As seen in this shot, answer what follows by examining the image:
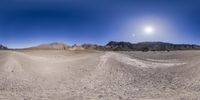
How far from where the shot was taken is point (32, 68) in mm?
25328

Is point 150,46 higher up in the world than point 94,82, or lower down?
higher up

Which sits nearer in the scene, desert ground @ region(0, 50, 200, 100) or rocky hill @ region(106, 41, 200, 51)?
desert ground @ region(0, 50, 200, 100)

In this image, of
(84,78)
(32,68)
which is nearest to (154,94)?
(84,78)

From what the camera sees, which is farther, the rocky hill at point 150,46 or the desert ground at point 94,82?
the rocky hill at point 150,46

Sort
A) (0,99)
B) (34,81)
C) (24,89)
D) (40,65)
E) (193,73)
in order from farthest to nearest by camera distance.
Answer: (40,65) → (193,73) → (34,81) → (24,89) → (0,99)

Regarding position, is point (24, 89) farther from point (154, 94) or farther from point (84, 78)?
point (154, 94)

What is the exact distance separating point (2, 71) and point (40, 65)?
15.4ft

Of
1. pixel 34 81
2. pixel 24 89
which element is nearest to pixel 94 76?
pixel 34 81

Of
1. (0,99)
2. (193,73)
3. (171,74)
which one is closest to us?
(0,99)

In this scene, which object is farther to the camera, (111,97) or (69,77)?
(69,77)

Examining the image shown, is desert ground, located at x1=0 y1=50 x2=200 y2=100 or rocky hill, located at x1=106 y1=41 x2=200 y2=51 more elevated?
rocky hill, located at x1=106 y1=41 x2=200 y2=51

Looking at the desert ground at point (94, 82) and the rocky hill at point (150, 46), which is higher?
the rocky hill at point (150, 46)

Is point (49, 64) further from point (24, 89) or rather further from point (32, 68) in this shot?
point (24, 89)

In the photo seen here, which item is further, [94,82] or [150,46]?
[150,46]
